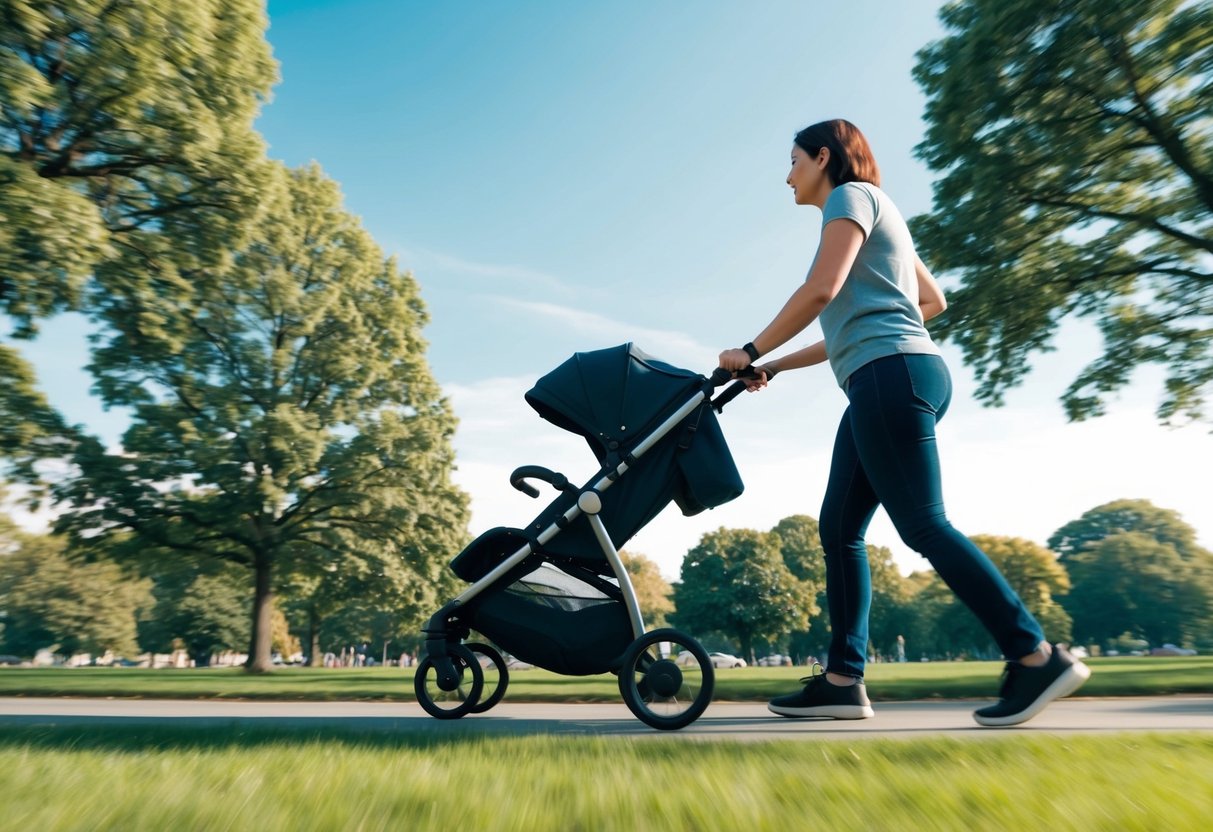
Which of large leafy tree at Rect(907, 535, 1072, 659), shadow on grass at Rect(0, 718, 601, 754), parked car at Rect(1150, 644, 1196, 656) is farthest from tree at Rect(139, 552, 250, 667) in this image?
parked car at Rect(1150, 644, 1196, 656)

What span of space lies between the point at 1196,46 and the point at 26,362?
1688 cm

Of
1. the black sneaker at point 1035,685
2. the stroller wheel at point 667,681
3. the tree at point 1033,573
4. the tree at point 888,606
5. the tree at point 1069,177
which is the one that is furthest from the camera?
the tree at point 888,606

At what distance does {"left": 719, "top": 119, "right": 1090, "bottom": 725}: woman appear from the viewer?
121 inches

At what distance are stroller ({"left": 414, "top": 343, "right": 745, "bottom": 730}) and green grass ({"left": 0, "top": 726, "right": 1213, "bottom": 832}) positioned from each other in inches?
29.8

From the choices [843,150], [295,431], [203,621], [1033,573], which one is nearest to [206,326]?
[295,431]

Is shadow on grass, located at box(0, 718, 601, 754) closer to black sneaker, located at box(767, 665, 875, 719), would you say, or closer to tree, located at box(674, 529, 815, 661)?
black sneaker, located at box(767, 665, 875, 719)

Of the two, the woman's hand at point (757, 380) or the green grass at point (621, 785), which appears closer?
the green grass at point (621, 785)

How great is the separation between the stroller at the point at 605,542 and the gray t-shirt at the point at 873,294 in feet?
2.04

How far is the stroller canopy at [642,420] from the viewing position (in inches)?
146

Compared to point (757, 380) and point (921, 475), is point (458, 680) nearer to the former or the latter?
point (757, 380)

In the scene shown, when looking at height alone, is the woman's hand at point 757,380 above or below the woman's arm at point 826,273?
below

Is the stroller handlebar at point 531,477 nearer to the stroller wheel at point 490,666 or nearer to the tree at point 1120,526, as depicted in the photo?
the stroller wheel at point 490,666

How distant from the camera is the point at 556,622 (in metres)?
3.69

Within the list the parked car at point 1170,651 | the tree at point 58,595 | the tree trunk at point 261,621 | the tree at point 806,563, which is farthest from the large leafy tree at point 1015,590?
the tree at point 58,595
